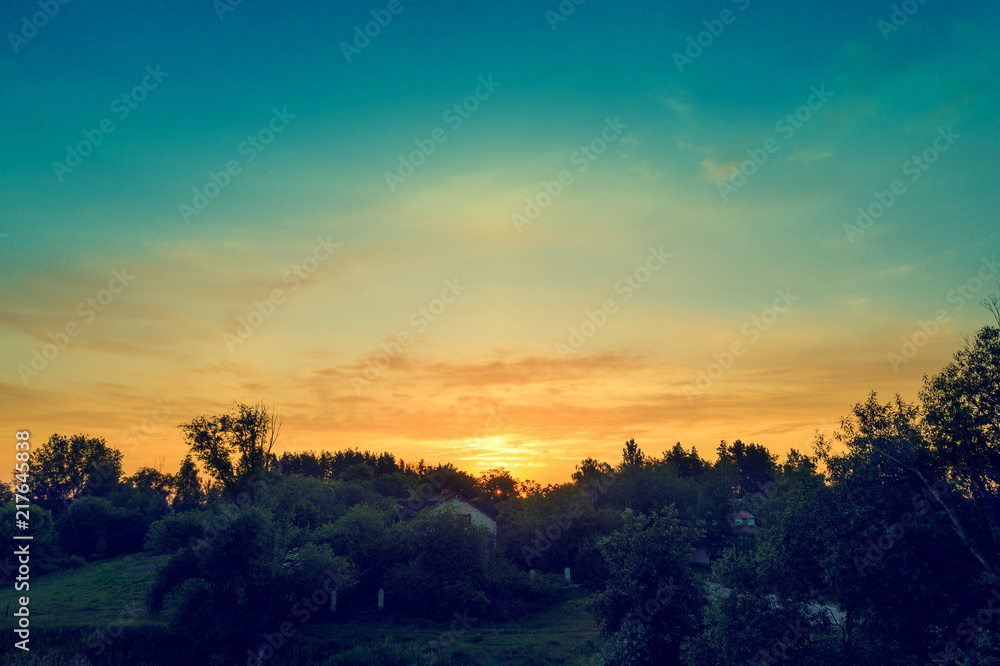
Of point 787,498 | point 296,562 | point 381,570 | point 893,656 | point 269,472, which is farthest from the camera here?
point 269,472

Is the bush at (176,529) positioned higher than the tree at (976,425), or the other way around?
the tree at (976,425)

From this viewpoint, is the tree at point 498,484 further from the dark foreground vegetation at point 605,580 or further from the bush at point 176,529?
the bush at point 176,529

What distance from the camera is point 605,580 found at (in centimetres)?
3184

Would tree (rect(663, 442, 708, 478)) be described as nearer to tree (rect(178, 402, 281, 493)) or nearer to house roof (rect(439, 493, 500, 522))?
house roof (rect(439, 493, 500, 522))

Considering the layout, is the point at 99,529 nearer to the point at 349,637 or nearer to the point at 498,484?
the point at 349,637

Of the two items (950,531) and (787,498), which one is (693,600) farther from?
(950,531)

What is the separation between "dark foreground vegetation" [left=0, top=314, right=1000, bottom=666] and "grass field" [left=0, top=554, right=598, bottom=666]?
179mm

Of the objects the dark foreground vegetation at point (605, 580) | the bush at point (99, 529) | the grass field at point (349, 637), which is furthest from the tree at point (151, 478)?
the grass field at point (349, 637)

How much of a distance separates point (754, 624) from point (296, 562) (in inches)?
1015

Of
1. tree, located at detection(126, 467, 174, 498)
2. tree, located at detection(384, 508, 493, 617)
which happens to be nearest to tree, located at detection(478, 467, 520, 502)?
tree, located at detection(126, 467, 174, 498)

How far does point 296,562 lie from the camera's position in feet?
104

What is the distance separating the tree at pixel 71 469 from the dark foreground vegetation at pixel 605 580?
52.0 metres

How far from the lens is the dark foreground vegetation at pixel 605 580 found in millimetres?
19703

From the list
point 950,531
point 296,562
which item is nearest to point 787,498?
point 950,531
